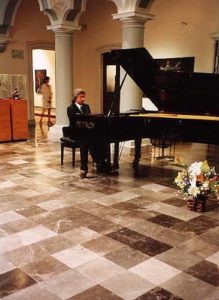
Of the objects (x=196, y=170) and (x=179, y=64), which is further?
(x=179, y=64)

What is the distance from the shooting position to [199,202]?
4082 mm

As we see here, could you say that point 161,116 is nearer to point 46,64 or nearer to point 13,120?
point 13,120

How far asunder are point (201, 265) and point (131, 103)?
14.9 ft

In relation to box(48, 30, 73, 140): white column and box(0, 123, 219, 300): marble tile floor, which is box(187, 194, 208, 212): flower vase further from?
box(48, 30, 73, 140): white column

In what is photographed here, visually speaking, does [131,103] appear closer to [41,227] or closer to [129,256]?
[41,227]

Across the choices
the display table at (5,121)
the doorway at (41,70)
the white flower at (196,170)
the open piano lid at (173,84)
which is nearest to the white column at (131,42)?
Result: the open piano lid at (173,84)

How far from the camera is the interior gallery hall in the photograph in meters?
2.74

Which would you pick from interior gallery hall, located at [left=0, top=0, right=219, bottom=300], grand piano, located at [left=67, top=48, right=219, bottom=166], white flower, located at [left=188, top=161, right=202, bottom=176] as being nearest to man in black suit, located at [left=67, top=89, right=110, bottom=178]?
interior gallery hall, located at [left=0, top=0, right=219, bottom=300]

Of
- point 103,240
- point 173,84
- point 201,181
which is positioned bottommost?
point 103,240

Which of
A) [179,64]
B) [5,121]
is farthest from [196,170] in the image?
[179,64]

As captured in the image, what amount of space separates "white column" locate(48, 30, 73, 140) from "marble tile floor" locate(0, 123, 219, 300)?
3129 mm

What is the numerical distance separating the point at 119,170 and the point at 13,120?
11.4 ft

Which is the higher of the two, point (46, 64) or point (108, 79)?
point (46, 64)

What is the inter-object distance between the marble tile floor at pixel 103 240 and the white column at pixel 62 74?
3.13 m
